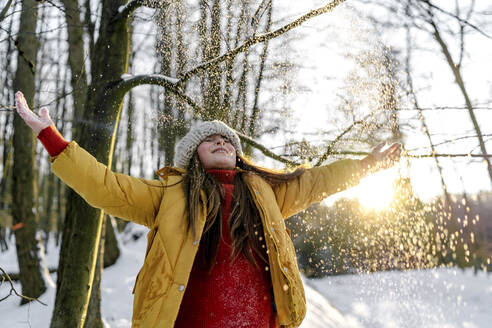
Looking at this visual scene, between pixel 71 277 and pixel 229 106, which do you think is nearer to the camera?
pixel 229 106

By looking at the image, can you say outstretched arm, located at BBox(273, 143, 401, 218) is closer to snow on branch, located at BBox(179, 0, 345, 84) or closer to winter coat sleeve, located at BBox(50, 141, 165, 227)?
winter coat sleeve, located at BBox(50, 141, 165, 227)

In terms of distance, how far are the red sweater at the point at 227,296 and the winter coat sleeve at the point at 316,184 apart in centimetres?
50

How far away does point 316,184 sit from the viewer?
2.07 m

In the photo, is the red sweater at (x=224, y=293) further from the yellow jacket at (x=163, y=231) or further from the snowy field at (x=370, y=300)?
the snowy field at (x=370, y=300)

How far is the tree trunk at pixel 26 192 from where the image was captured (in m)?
5.56

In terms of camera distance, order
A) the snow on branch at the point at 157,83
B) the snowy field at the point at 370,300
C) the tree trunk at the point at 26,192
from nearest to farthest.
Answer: the snow on branch at the point at 157,83
the snowy field at the point at 370,300
the tree trunk at the point at 26,192

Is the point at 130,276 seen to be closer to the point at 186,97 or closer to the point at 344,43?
the point at 186,97

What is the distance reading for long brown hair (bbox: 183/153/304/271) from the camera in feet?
5.68

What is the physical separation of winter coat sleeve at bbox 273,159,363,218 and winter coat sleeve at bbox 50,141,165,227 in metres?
0.78

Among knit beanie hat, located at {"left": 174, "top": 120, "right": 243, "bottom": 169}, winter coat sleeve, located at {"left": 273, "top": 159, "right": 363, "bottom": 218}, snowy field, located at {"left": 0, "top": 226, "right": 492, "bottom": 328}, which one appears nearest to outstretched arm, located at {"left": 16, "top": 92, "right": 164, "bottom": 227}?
knit beanie hat, located at {"left": 174, "top": 120, "right": 243, "bottom": 169}

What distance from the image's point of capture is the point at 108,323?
479 centimetres

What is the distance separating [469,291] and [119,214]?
9.44 metres

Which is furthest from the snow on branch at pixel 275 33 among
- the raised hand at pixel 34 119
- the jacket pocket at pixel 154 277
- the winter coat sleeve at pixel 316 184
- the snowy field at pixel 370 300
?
the snowy field at pixel 370 300

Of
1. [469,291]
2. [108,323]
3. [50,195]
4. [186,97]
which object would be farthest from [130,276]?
[50,195]
